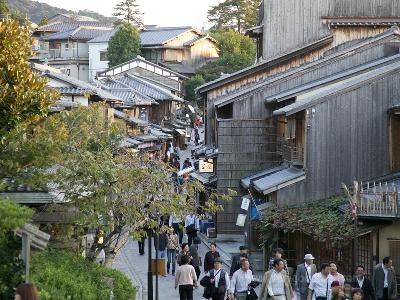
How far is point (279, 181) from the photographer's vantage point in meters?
33.1

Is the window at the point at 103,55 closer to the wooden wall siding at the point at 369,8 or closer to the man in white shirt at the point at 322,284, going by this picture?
the wooden wall siding at the point at 369,8

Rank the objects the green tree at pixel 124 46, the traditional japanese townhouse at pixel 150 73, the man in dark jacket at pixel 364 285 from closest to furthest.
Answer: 1. the man in dark jacket at pixel 364 285
2. the traditional japanese townhouse at pixel 150 73
3. the green tree at pixel 124 46

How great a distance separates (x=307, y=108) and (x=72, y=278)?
48.5 feet

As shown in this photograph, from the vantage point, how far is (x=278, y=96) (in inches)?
1462

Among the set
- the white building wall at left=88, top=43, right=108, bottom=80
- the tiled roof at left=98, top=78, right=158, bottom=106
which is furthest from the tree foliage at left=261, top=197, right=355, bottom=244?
the white building wall at left=88, top=43, right=108, bottom=80

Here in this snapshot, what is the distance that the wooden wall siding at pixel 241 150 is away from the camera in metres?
39.2

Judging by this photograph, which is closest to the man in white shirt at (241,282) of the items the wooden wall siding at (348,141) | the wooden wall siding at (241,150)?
the wooden wall siding at (348,141)

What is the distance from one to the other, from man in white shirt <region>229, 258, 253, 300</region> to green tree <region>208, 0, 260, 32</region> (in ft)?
295

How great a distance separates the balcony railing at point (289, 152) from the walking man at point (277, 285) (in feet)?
43.0

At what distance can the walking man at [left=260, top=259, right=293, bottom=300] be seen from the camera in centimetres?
2047

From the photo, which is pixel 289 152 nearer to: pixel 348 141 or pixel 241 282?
pixel 348 141

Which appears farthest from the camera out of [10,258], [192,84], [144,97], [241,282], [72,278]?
[192,84]

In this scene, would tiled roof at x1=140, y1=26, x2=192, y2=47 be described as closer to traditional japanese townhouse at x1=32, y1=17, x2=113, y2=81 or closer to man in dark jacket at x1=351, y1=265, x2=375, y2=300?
traditional japanese townhouse at x1=32, y1=17, x2=113, y2=81

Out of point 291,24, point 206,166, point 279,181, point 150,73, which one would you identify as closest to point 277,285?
point 279,181
